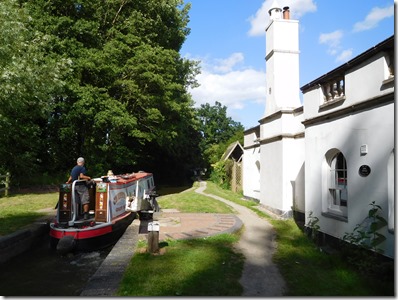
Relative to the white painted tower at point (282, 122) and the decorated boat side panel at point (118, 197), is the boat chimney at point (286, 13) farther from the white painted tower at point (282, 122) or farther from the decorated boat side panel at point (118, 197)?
the decorated boat side panel at point (118, 197)

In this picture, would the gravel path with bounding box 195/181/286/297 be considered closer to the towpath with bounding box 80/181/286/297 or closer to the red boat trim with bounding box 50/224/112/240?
the towpath with bounding box 80/181/286/297

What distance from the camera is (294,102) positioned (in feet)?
42.4

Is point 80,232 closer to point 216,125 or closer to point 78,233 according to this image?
point 78,233

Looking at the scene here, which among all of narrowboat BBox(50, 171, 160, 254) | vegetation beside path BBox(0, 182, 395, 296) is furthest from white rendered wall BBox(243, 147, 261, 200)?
narrowboat BBox(50, 171, 160, 254)

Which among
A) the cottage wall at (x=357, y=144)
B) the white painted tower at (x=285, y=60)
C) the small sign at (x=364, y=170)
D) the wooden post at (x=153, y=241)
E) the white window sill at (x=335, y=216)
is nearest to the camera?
the cottage wall at (x=357, y=144)

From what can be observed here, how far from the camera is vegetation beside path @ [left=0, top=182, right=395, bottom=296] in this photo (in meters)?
5.00

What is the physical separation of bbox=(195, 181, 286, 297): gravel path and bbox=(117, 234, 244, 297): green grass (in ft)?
0.61

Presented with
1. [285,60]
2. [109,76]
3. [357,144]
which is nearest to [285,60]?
[285,60]

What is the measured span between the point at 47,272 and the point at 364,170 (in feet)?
23.8

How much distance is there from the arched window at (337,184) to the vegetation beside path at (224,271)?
3.70 feet

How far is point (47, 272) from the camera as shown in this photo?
7.23 metres

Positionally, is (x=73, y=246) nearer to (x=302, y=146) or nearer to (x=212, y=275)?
(x=212, y=275)

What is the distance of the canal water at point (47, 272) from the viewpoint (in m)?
6.08

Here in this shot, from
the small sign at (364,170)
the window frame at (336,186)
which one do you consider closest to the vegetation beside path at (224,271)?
the window frame at (336,186)
